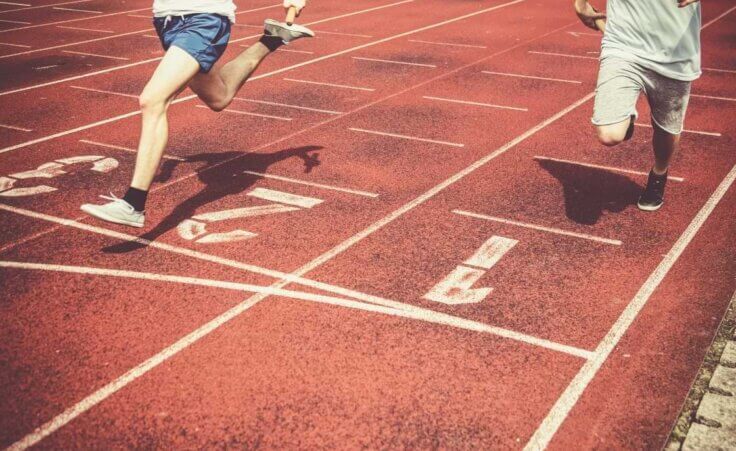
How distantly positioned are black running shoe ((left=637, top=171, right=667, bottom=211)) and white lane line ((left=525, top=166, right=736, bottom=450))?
0.31 meters

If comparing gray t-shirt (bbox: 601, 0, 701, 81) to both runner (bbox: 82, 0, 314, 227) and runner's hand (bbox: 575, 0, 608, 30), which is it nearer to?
runner's hand (bbox: 575, 0, 608, 30)

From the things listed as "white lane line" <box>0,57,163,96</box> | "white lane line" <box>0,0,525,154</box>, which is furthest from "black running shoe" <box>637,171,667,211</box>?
"white lane line" <box>0,57,163,96</box>

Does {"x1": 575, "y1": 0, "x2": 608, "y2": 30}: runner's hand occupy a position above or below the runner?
above

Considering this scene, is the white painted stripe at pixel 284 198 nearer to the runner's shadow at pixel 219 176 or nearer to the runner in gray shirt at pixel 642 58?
the runner's shadow at pixel 219 176

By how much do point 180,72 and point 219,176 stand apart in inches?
68.9

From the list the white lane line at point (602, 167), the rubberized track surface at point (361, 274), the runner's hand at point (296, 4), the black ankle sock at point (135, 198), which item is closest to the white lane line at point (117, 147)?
the rubberized track surface at point (361, 274)

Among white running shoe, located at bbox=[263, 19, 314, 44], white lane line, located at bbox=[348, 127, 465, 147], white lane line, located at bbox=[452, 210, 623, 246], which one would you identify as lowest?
white lane line, located at bbox=[452, 210, 623, 246]

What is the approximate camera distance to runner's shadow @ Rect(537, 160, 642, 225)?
550 cm

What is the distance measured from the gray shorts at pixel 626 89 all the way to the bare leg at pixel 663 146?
0.86 ft

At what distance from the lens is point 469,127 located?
25.2 feet

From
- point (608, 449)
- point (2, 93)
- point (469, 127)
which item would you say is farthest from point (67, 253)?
point (2, 93)

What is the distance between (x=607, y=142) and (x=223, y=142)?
3924 mm

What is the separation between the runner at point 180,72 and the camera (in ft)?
14.6

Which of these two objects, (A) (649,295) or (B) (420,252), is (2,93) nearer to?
(B) (420,252)
